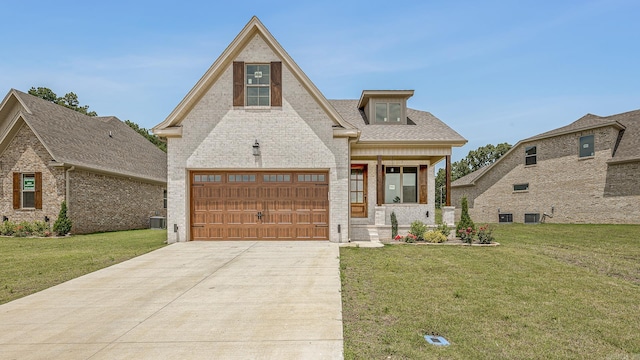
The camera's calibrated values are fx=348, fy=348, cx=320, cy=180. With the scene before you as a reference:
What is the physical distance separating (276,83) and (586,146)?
2248cm

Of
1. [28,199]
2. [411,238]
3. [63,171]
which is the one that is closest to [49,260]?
[63,171]

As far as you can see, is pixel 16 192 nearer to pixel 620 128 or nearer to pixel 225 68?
pixel 225 68

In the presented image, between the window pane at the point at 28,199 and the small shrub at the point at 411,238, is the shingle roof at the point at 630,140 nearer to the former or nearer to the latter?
the small shrub at the point at 411,238

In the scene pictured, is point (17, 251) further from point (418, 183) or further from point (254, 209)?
point (418, 183)

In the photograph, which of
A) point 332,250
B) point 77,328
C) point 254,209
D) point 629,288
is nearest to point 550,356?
point 629,288

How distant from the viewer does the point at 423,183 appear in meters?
16.7

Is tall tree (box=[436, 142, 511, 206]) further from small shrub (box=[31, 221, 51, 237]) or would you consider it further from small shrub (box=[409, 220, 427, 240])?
small shrub (box=[31, 221, 51, 237])

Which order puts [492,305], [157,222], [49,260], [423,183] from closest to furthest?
1. [492,305]
2. [49,260]
3. [423,183]
4. [157,222]

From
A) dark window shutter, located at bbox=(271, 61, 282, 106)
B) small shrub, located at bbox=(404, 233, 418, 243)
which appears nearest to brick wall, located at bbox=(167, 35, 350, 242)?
dark window shutter, located at bbox=(271, 61, 282, 106)

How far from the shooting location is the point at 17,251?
12680mm

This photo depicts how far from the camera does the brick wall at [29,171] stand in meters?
18.1

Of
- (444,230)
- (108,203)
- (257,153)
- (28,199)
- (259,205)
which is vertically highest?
(257,153)

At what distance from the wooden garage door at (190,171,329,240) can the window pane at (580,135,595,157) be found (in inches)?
812

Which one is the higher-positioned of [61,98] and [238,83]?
[61,98]
